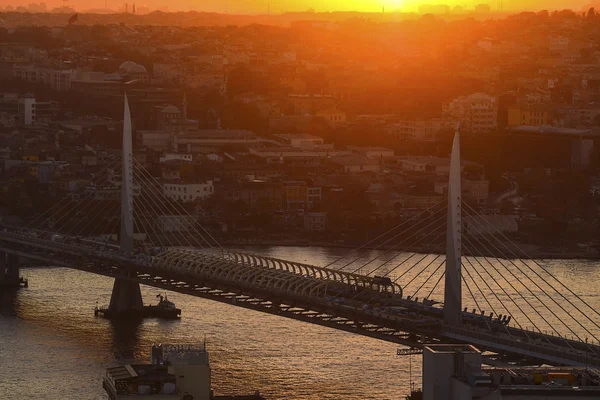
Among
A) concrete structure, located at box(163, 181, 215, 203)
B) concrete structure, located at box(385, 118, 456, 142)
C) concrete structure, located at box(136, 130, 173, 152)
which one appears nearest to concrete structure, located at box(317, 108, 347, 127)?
concrete structure, located at box(385, 118, 456, 142)

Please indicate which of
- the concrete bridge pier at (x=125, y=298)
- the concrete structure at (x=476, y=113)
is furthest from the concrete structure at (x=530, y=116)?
the concrete bridge pier at (x=125, y=298)

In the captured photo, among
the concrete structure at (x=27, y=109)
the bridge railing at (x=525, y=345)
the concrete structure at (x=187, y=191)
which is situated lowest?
the concrete structure at (x=187, y=191)

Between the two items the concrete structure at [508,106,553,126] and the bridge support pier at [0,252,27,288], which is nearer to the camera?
the bridge support pier at [0,252,27,288]

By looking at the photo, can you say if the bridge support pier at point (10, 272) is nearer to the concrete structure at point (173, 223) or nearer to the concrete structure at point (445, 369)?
the concrete structure at point (173, 223)

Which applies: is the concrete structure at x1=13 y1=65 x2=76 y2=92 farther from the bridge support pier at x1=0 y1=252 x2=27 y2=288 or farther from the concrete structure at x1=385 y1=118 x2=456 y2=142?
the bridge support pier at x1=0 y1=252 x2=27 y2=288

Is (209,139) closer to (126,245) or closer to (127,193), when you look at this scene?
(127,193)

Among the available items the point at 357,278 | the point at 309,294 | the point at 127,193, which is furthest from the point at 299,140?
the point at 309,294
